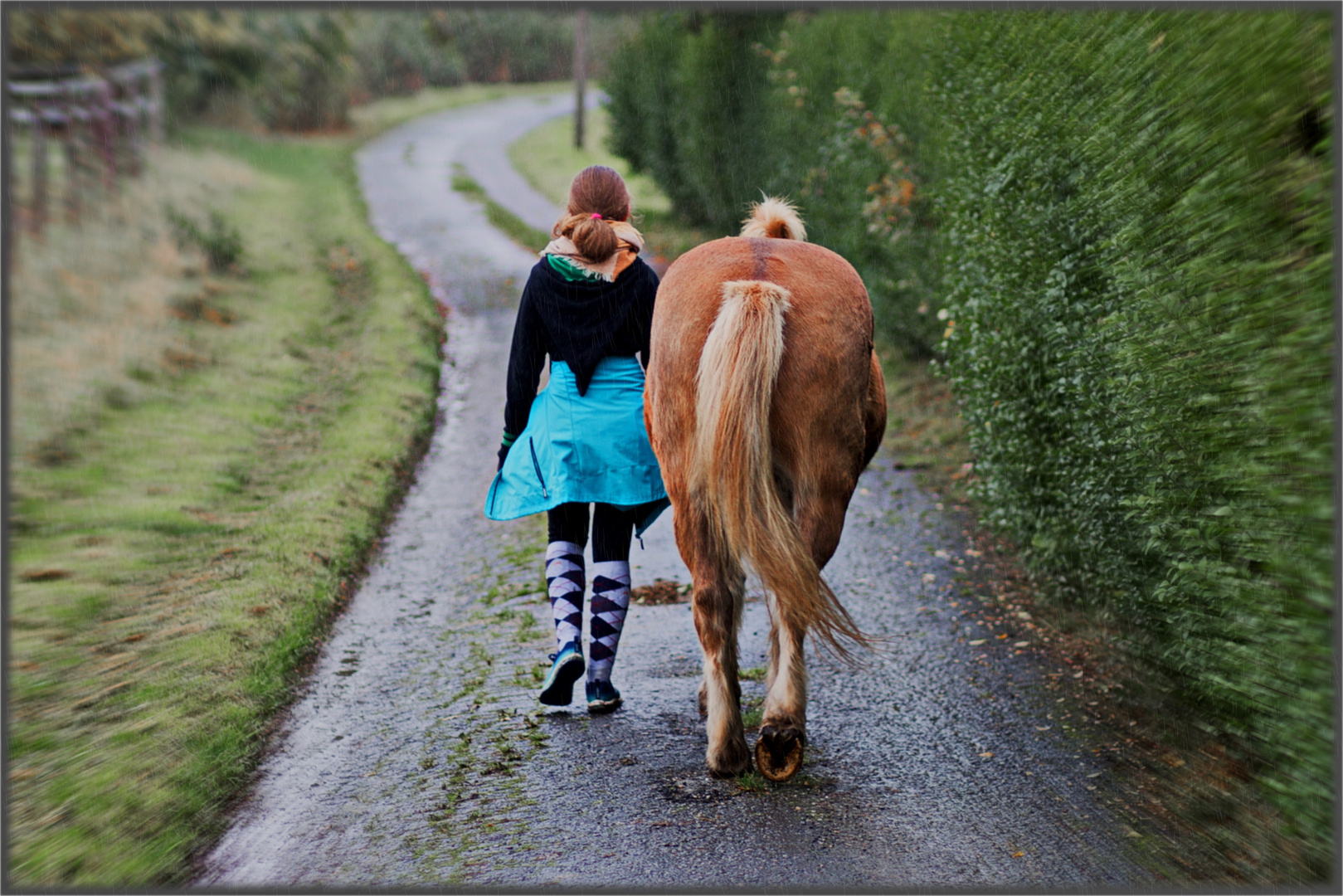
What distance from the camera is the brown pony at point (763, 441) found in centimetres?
356

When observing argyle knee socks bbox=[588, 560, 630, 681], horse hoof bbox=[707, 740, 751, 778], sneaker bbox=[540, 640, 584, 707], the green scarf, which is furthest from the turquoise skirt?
horse hoof bbox=[707, 740, 751, 778]

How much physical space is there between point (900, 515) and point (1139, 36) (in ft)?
13.8

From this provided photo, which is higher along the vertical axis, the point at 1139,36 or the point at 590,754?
the point at 1139,36

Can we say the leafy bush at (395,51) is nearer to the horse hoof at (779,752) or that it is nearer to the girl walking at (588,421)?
the girl walking at (588,421)

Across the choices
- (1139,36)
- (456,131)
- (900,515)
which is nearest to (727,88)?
(900,515)

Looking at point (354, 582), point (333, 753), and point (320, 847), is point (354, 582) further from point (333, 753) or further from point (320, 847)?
point (320, 847)

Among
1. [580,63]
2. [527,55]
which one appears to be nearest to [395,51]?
[580,63]

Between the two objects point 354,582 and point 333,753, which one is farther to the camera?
point 354,582

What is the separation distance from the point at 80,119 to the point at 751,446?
3.22m

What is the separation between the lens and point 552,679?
439 cm

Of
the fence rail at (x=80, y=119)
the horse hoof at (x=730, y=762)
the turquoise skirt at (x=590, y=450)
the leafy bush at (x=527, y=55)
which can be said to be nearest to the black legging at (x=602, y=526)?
the turquoise skirt at (x=590, y=450)

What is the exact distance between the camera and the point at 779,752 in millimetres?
3766

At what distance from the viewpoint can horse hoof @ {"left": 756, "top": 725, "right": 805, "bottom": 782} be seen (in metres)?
3.76

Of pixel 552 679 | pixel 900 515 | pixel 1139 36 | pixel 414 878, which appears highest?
pixel 1139 36
